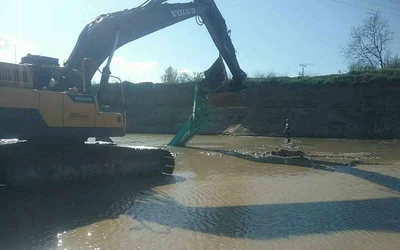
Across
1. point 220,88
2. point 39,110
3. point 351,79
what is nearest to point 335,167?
point 220,88

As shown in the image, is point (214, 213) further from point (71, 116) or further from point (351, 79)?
point (351, 79)

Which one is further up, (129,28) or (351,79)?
(351,79)

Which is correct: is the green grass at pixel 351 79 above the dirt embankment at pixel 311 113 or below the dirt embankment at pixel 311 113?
above

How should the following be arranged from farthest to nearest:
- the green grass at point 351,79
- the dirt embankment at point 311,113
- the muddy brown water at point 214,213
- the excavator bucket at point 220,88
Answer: the green grass at point 351,79, the dirt embankment at point 311,113, the excavator bucket at point 220,88, the muddy brown water at point 214,213

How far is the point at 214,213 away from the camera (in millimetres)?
6336

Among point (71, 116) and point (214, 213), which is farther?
point (71, 116)

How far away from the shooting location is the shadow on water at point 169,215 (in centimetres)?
535

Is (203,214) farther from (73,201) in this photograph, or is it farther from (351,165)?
(351,165)

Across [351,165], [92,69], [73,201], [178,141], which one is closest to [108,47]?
[92,69]

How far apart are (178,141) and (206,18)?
237 inches

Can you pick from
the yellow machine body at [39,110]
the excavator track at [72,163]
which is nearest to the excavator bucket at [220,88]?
the excavator track at [72,163]

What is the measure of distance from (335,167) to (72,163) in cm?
742

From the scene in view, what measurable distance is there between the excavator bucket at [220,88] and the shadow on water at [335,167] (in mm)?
2040

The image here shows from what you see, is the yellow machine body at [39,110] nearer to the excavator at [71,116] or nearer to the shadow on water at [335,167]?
the excavator at [71,116]
